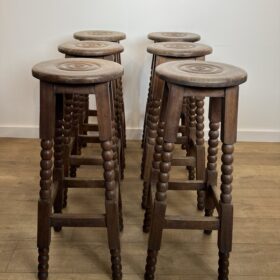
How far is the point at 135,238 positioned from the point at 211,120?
616 millimetres

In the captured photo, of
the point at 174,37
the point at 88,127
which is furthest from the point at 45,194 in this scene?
the point at 174,37

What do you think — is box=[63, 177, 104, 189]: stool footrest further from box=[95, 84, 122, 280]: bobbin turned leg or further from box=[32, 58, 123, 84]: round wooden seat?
box=[32, 58, 123, 84]: round wooden seat

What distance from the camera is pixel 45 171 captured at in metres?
1.54

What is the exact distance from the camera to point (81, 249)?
1816 mm

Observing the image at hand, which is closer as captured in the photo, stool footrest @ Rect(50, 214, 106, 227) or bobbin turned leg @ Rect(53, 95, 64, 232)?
stool footrest @ Rect(50, 214, 106, 227)

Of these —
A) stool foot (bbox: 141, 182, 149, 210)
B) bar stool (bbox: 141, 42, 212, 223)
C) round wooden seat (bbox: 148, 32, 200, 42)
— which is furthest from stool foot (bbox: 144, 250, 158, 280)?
round wooden seat (bbox: 148, 32, 200, 42)

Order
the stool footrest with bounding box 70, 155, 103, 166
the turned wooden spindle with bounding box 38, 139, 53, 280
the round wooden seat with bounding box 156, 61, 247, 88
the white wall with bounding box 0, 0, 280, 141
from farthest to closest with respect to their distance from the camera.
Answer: the white wall with bounding box 0, 0, 280, 141, the stool footrest with bounding box 70, 155, 103, 166, the turned wooden spindle with bounding box 38, 139, 53, 280, the round wooden seat with bounding box 156, 61, 247, 88

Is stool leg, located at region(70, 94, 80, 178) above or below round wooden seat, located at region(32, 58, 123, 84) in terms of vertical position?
below

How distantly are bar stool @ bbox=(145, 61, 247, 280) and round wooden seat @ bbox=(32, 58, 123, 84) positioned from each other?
0.58 ft

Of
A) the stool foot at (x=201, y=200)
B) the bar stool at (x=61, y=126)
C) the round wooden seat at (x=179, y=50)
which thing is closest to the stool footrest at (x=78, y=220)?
the bar stool at (x=61, y=126)

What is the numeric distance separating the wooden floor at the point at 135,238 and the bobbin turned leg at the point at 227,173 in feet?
0.44

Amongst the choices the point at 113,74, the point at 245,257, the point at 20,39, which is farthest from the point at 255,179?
the point at 20,39

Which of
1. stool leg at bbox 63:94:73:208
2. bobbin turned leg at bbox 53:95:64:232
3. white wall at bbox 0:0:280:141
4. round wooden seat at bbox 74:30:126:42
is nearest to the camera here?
bobbin turned leg at bbox 53:95:64:232

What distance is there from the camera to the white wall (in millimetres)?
2889
